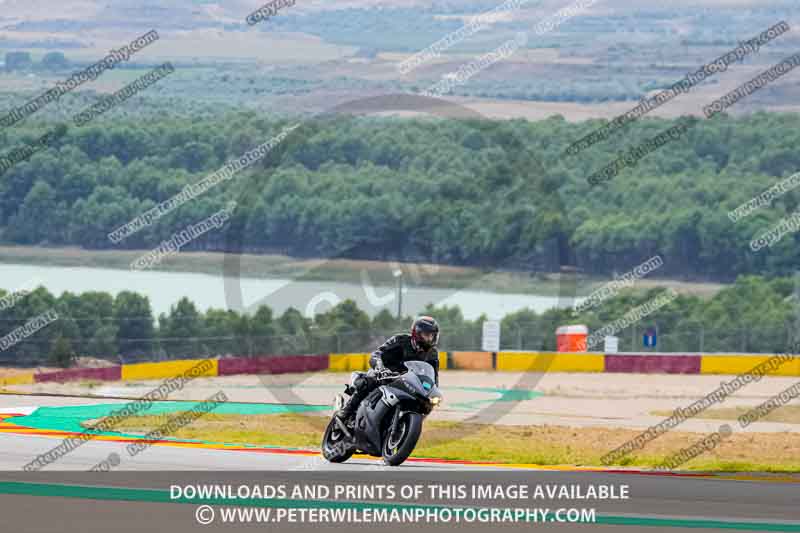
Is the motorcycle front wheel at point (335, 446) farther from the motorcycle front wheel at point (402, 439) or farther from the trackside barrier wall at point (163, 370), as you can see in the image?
the trackside barrier wall at point (163, 370)

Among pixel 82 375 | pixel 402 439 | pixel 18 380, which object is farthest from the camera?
pixel 82 375

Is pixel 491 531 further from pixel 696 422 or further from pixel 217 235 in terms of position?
pixel 217 235

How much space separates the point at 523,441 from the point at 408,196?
82.7 metres

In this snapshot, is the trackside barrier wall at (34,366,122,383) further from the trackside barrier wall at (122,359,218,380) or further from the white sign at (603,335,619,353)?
the white sign at (603,335,619,353)

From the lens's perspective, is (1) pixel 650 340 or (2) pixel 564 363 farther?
(1) pixel 650 340

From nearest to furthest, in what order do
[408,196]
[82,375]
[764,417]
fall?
1. [764,417]
2. [82,375]
3. [408,196]

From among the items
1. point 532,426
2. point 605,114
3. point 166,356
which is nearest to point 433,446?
point 532,426

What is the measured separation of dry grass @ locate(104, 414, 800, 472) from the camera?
19359 millimetres

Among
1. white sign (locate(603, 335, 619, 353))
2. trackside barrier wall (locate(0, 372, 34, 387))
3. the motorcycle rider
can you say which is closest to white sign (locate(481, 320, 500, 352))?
white sign (locate(603, 335, 619, 353))

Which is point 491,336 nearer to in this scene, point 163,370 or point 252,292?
point 163,370

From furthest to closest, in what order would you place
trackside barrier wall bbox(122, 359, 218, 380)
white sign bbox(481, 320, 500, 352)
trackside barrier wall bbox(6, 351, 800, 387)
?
white sign bbox(481, 320, 500, 352) < trackside barrier wall bbox(6, 351, 800, 387) < trackside barrier wall bbox(122, 359, 218, 380)

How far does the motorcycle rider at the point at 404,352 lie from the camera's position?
14578 millimetres

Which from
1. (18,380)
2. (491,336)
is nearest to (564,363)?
(491,336)

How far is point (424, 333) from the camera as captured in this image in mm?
14539
